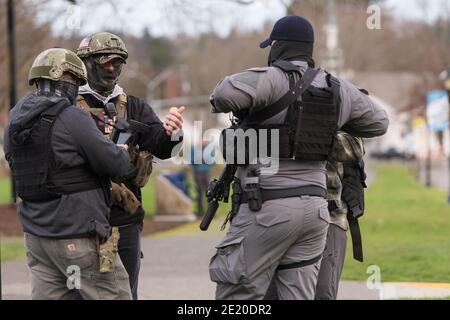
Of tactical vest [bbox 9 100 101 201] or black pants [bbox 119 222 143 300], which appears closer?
tactical vest [bbox 9 100 101 201]

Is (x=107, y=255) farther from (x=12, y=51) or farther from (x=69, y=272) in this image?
(x=12, y=51)

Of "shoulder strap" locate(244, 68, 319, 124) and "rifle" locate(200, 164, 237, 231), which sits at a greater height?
"shoulder strap" locate(244, 68, 319, 124)

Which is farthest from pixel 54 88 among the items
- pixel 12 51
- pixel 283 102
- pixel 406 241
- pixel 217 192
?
pixel 12 51

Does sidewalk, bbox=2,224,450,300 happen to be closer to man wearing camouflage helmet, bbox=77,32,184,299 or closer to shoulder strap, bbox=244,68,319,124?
man wearing camouflage helmet, bbox=77,32,184,299

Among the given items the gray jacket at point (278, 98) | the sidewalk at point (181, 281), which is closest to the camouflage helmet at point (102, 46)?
the gray jacket at point (278, 98)

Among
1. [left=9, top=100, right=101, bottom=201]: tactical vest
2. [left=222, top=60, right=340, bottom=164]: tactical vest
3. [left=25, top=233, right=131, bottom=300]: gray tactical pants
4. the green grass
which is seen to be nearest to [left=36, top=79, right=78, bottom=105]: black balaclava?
[left=9, top=100, right=101, bottom=201]: tactical vest

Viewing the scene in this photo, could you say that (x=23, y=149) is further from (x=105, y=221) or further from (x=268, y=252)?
(x=268, y=252)

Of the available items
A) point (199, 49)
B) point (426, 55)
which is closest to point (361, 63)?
point (426, 55)

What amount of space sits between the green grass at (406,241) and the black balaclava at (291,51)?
5.51 meters

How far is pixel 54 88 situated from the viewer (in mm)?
5250

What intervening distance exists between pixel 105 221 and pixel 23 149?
0.60 meters

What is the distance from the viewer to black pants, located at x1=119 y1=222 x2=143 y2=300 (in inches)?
238

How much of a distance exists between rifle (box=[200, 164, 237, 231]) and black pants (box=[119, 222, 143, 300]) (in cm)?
62
